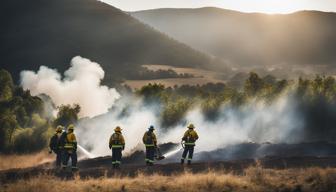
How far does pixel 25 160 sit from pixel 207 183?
85.5 ft

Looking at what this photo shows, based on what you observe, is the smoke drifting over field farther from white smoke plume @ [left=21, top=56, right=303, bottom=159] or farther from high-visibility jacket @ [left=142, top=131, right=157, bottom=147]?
high-visibility jacket @ [left=142, top=131, right=157, bottom=147]

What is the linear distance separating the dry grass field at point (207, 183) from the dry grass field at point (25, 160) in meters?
18.6

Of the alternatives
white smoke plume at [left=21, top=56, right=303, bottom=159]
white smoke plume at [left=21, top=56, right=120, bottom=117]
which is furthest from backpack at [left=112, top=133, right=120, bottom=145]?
white smoke plume at [left=21, top=56, right=120, bottom=117]

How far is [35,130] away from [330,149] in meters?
27.0

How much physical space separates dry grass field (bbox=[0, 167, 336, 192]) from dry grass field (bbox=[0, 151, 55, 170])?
18.6m

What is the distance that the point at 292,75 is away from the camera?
197 metres

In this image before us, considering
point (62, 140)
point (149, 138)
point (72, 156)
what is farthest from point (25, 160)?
point (149, 138)

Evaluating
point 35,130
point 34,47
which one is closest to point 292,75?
point 34,47

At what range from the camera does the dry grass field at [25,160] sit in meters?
39.9

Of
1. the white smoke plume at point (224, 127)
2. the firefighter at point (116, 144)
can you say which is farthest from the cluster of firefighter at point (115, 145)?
the white smoke plume at point (224, 127)

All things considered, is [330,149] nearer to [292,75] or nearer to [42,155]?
[42,155]

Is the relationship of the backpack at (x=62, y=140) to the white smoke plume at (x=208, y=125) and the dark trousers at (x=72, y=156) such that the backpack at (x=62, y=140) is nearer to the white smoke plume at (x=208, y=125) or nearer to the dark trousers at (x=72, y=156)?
the dark trousers at (x=72, y=156)

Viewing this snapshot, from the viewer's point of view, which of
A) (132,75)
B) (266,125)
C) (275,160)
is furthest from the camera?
(132,75)

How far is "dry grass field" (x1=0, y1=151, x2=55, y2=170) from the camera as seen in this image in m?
39.9
